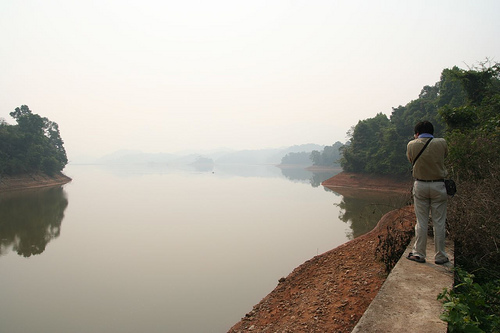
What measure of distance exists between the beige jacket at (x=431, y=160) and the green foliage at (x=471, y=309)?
1099 mm

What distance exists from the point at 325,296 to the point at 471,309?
251 centimetres

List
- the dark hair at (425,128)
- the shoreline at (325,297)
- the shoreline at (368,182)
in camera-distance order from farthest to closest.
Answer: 1. the shoreline at (368,182)
2. the shoreline at (325,297)
3. the dark hair at (425,128)

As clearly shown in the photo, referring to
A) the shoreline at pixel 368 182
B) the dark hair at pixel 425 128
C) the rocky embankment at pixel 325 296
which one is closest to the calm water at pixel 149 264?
the rocky embankment at pixel 325 296

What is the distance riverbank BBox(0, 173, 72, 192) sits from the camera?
32.2 m

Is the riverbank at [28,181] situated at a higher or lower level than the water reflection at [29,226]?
higher

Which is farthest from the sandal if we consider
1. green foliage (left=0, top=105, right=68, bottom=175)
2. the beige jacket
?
green foliage (left=0, top=105, right=68, bottom=175)

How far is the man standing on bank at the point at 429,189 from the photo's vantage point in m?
3.13

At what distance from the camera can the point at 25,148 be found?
1496 inches

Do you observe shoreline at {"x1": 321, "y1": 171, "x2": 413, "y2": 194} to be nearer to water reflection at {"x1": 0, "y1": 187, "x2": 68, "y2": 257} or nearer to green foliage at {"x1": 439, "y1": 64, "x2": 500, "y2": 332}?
green foliage at {"x1": 439, "y1": 64, "x2": 500, "y2": 332}

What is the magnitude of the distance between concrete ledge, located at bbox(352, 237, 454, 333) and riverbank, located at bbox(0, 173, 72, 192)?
40.8m

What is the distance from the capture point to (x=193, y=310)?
6082 mm

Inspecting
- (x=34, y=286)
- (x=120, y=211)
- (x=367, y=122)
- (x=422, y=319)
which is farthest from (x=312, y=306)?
(x=367, y=122)

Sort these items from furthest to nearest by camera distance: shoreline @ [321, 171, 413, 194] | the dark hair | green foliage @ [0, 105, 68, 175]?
green foliage @ [0, 105, 68, 175]
shoreline @ [321, 171, 413, 194]
the dark hair

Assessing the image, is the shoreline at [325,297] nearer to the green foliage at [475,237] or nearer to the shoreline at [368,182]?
the green foliage at [475,237]
